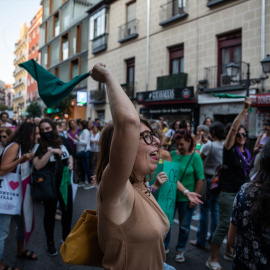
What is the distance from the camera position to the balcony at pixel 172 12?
14287 millimetres

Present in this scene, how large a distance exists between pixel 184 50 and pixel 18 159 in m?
12.6

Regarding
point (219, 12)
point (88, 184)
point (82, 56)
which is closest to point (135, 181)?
point (88, 184)

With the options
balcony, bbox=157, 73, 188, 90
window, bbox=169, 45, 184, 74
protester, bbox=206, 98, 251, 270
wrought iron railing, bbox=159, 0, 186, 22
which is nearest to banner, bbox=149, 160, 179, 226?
protester, bbox=206, 98, 251, 270

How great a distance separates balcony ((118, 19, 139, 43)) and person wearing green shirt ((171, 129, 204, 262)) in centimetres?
1456

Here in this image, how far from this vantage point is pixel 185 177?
3707 mm

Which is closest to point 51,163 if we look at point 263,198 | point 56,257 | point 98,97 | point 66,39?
point 56,257

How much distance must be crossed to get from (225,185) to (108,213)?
8.63 feet

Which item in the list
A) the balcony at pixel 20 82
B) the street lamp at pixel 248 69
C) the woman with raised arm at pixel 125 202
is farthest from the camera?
the balcony at pixel 20 82

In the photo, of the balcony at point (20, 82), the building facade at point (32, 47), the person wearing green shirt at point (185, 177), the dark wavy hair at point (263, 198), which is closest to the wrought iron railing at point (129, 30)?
the person wearing green shirt at point (185, 177)

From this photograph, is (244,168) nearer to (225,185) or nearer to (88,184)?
(225,185)

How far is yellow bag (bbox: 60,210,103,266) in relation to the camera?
1485 millimetres

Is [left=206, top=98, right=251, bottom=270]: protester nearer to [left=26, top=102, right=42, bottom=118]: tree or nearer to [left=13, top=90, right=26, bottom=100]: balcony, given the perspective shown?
[left=26, top=102, right=42, bottom=118]: tree

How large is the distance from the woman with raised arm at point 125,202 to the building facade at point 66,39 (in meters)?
22.1

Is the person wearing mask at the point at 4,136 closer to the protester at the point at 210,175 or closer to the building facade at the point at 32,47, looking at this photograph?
the protester at the point at 210,175
